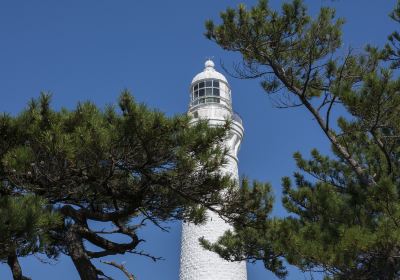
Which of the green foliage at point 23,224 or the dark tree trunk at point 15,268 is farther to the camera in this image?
the dark tree trunk at point 15,268

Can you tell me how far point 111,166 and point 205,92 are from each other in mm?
9796

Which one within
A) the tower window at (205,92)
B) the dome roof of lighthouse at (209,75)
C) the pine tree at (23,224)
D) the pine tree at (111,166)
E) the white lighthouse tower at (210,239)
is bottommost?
the pine tree at (23,224)

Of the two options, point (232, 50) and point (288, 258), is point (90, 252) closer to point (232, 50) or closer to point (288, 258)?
point (288, 258)

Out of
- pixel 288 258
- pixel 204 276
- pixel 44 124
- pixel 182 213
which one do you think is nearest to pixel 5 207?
pixel 44 124

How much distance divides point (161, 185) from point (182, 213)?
0.48 metres

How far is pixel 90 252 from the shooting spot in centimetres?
446

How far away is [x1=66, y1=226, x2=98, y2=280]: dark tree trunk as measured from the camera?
418 centimetres

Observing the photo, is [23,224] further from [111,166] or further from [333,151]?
[333,151]

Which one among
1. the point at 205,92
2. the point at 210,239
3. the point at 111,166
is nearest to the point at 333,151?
the point at 111,166

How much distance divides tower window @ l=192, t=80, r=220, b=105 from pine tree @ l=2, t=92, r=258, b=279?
8908 millimetres

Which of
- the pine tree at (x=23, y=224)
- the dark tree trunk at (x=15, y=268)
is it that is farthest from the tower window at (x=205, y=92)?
the pine tree at (x=23, y=224)

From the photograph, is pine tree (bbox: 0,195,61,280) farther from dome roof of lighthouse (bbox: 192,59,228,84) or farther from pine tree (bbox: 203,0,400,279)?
dome roof of lighthouse (bbox: 192,59,228,84)

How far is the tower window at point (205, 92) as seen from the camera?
13594mm

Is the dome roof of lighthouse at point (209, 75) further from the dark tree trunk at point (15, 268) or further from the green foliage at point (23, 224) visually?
the green foliage at point (23, 224)
